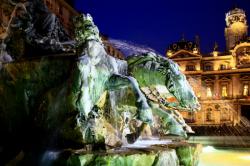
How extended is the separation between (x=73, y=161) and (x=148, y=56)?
3623mm

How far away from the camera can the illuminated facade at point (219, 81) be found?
54156mm

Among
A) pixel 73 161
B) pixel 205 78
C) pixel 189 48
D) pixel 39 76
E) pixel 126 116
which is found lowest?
pixel 73 161

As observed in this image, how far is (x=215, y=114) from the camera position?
2180 inches

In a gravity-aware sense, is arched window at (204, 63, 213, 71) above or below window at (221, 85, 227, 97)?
above

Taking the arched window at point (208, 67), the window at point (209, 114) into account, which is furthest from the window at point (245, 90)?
the arched window at point (208, 67)

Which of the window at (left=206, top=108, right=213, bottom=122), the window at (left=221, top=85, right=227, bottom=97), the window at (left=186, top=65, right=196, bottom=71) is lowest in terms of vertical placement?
the window at (left=206, top=108, right=213, bottom=122)

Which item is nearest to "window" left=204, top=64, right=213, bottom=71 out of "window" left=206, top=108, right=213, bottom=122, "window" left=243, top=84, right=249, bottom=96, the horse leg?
"window" left=243, top=84, right=249, bottom=96

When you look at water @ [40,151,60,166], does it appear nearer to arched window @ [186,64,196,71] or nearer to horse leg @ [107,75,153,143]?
horse leg @ [107,75,153,143]

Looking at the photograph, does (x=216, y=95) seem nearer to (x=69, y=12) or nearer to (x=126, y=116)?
(x=69, y=12)

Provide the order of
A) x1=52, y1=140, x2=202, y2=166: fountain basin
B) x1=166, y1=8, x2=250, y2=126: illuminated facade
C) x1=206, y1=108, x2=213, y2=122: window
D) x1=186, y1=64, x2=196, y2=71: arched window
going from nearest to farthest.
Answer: x1=52, y1=140, x2=202, y2=166: fountain basin → x1=166, y1=8, x2=250, y2=126: illuminated facade → x1=206, y1=108, x2=213, y2=122: window → x1=186, y1=64, x2=196, y2=71: arched window

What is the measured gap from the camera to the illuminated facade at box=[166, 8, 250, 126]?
54156 mm

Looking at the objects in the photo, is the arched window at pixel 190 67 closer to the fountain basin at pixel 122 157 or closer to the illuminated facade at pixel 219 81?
→ the illuminated facade at pixel 219 81

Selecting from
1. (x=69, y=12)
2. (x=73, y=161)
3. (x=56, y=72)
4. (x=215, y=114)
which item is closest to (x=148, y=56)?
(x=56, y=72)

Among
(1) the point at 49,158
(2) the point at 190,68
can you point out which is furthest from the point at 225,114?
(1) the point at 49,158
